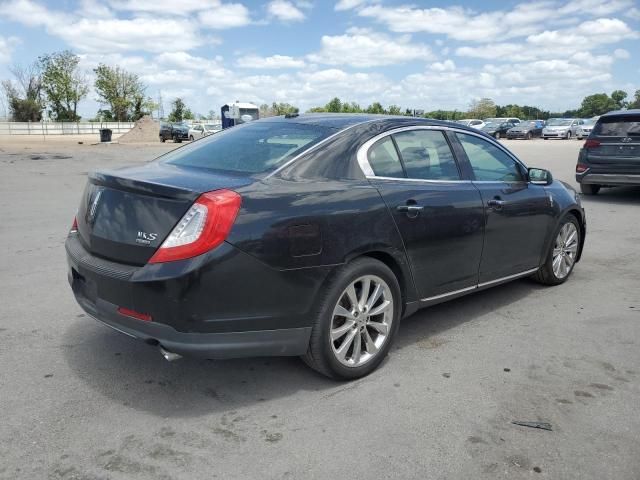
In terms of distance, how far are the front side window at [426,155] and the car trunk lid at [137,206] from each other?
131cm

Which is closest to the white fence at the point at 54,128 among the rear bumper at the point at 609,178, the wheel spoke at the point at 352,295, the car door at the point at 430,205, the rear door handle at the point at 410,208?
the rear bumper at the point at 609,178

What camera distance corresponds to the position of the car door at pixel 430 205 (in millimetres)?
4031

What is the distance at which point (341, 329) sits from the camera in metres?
3.69

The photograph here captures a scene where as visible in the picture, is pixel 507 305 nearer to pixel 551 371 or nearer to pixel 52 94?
pixel 551 371

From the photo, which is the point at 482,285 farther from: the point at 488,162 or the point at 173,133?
the point at 173,133

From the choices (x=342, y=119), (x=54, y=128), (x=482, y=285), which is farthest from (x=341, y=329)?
(x=54, y=128)

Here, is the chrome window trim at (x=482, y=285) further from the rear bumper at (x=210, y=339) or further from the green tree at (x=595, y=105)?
the green tree at (x=595, y=105)

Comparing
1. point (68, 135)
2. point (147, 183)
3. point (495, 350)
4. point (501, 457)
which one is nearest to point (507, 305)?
point (495, 350)

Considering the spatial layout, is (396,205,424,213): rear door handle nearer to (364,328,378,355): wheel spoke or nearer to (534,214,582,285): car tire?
(364,328,378,355): wheel spoke

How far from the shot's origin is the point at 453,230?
4379 millimetres

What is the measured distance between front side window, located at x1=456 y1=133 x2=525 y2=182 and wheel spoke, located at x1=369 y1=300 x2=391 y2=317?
4.84 feet

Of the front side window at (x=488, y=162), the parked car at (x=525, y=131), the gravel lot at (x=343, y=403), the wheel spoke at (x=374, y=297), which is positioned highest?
the parked car at (x=525, y=131)

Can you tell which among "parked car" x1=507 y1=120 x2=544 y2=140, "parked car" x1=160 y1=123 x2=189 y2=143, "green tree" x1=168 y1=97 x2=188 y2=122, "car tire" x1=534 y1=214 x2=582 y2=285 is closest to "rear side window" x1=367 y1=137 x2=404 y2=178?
"car tire" x1=534 y1=214 x2=582 y2=285

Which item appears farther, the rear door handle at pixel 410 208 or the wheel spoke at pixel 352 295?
the rear door handle at pixel 410 208
